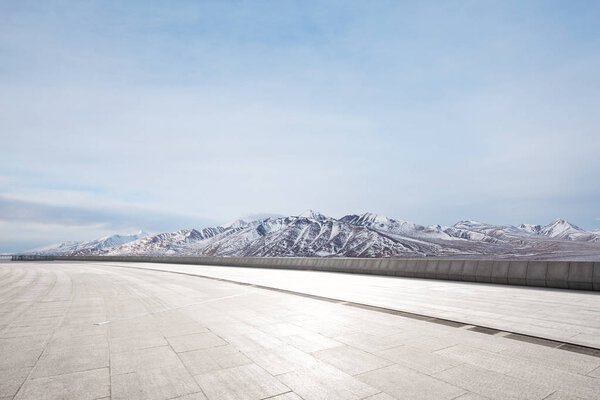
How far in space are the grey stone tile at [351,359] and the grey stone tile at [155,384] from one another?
2.09m

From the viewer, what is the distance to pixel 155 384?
5238mm

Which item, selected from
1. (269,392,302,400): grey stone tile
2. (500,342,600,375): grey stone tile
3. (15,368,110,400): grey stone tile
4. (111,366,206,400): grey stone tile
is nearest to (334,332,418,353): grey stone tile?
(500,342,600,375): grey stone tile

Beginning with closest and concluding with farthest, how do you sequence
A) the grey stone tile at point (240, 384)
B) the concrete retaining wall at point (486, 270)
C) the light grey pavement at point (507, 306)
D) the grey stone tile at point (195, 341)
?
the grey stone tile at point (240, 384) < the grey stone tile at point (195, 341) < the light grey pavement at point (507, 306) < the concrete retaining wall at point (486, 270)

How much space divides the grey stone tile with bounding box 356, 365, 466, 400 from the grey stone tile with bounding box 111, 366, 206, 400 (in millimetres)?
2271

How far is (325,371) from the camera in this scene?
5652 mm

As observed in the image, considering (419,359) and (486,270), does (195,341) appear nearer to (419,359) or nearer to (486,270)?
(419,359)

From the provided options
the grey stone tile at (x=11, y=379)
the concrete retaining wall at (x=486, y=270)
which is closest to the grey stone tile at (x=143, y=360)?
the grey stone tile at (x=11, y=379)

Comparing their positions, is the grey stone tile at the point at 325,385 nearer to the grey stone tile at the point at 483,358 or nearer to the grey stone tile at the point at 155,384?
the grey stone tile at the point at 155,384

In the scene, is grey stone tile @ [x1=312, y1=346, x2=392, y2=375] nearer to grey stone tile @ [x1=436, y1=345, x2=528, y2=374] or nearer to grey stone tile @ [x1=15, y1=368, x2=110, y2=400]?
grey stone tile @ [x1=436, y1=345, x2=528, y2=374]

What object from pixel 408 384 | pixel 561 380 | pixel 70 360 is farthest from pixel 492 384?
pixel 70 360

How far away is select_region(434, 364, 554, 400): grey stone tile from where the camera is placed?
15.4 ft

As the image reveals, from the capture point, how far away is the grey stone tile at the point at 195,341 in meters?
7.01

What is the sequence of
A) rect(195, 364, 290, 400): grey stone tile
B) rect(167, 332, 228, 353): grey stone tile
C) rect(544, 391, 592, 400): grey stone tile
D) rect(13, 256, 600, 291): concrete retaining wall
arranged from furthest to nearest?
1. rect(13, 256, 600, 291): concrete retaining wall
2. rect(167, 332, 228, 353): grey stone tile
3. rect(195, 364, 290, 400): grey stone tile
4. rect(544, 391, 592, 400): grey stone tile

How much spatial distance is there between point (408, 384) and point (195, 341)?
4114 millimetres
